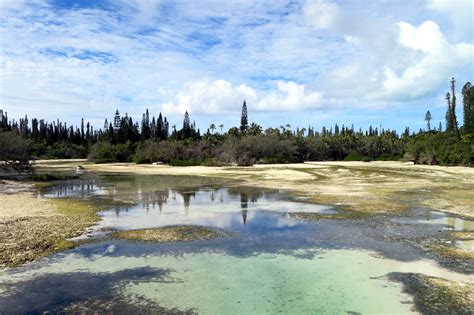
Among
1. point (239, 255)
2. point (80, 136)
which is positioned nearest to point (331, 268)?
point (239, 255)

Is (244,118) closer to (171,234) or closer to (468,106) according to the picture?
(468,106)

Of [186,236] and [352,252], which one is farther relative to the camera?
[186,236]

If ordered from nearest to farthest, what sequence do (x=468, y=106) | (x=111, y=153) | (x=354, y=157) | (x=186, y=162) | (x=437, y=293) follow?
(x=437, y=293) → (x=186, y=162) → (x=468, y=106) → (x=111, y=153) → (x=354, y=157)

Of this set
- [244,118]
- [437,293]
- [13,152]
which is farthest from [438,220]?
[244,118]

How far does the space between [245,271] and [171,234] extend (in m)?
5.56

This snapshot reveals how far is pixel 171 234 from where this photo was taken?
16.6 metres

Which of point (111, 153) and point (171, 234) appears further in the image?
point (111, 153)

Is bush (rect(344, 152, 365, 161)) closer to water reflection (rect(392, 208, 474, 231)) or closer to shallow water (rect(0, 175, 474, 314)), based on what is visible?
water reflection (rect(392, 208, 474, 231))

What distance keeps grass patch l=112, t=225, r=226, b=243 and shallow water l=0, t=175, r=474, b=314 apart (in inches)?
24.7

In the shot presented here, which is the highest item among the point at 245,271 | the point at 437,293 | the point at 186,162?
the point at 186,162

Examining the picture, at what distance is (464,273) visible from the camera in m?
11.4

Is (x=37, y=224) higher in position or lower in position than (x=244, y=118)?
lower

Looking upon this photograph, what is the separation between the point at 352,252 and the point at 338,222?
5004 millimetres

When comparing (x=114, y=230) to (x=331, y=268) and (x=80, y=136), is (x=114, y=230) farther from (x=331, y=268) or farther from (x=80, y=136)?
(x=80, y=136)
